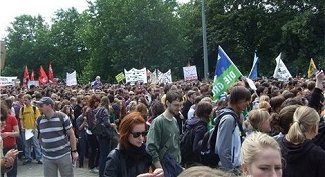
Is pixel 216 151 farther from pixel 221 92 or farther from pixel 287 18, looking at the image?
pixel 287 18

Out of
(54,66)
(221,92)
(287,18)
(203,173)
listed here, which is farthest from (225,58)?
(54,66)

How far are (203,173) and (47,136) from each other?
685 centimetres

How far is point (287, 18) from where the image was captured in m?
53.0

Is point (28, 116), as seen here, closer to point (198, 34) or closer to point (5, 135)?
Answer: point (5, 135)

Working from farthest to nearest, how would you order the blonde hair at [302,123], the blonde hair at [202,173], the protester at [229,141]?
the protester at [229,141] < the blonde hair at [302,123] < the blonde hair at [202,173]

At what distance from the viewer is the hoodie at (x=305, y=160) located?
4859 millimetres

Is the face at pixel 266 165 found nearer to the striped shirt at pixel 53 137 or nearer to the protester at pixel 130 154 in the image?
the protester at pixel 130 154

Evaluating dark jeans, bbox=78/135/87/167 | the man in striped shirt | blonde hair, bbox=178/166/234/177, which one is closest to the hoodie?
blonde hair, bbox=178/166/234/177

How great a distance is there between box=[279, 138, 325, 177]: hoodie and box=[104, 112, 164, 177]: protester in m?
1.29

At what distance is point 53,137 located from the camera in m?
8.87

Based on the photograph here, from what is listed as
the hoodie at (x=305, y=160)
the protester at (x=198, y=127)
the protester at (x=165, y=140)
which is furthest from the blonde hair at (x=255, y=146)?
the protester at (x=198, y=127)

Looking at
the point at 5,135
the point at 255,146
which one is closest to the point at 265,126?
the point at 255,146

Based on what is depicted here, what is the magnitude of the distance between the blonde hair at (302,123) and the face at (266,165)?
1.17 meters

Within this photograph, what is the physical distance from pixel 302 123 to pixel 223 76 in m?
7.26
